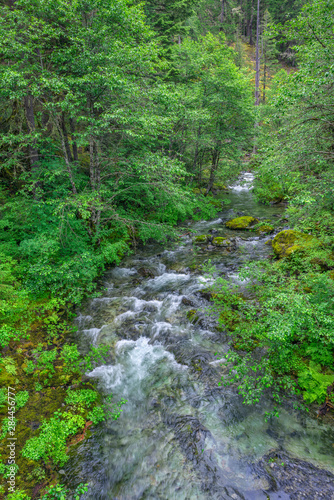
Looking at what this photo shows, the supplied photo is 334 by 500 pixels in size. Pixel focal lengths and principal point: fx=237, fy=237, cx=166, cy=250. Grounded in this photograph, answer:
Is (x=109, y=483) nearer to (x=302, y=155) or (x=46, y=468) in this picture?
(x=46, y=468)

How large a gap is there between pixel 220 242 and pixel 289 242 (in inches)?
155

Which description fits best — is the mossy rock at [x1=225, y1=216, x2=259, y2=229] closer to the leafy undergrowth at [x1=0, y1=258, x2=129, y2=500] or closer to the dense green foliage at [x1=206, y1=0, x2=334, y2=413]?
the dense green foliage at [x1=206, y1=0, x2=334, y2=413]

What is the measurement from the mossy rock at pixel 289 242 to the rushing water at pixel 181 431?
4.23 m

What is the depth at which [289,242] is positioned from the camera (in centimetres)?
1020

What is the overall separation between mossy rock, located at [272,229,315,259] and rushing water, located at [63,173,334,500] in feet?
13.9

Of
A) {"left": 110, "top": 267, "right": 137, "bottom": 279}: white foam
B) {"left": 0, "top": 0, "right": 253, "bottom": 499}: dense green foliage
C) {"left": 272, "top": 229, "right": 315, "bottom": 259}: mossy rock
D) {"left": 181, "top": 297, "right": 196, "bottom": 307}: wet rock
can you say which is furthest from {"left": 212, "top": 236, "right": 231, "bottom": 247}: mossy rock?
{"left": 181, "top": 297, "right": 196, "bottom": 307}: wet rock

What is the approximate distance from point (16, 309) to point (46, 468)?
3756mm

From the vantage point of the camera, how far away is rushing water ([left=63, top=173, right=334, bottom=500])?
13.4 feet

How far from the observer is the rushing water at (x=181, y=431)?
4098 mm

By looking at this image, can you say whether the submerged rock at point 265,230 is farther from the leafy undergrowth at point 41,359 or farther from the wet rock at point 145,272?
the leafy undergrowth at point 41,359

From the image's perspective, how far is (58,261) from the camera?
8.30m

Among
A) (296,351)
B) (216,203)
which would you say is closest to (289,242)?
(296,351)

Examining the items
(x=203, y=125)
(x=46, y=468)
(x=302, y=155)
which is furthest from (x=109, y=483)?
(x=203, y=125)

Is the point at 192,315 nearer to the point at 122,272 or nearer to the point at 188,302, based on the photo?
the point at 188,302
